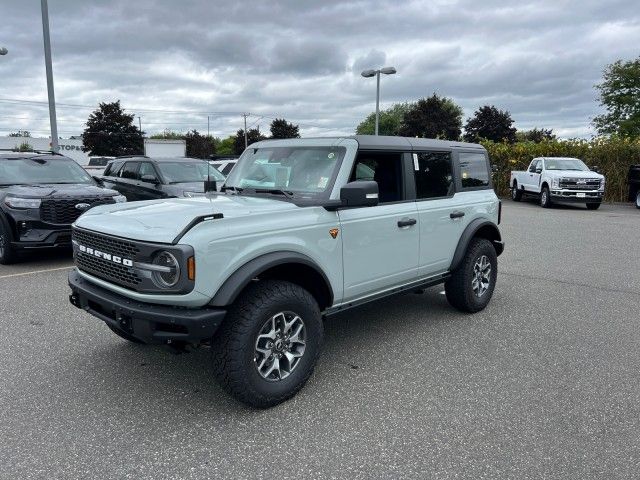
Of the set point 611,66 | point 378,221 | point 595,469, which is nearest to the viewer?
point 595,469

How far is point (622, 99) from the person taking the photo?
3734 centimetres

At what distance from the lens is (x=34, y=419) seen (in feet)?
10.2

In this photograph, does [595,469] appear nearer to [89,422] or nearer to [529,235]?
[89,422]

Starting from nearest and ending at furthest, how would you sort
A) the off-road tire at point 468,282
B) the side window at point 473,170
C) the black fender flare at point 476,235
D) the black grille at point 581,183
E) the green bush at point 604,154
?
the black fender flare at point 476,235 < the off-road tire at point 468,282 < the side window at point 473,170 < the black grille at point 581,183 < the green bush at point 604,154

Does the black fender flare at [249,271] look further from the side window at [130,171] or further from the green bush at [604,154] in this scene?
the green bush at [604,154]

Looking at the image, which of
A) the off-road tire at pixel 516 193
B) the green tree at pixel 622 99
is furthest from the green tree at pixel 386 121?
the off-road tire at pixel 516 193

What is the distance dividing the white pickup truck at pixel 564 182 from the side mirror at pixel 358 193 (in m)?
15.9

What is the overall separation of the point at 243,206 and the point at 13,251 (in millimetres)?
5601

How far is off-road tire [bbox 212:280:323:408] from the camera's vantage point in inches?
119

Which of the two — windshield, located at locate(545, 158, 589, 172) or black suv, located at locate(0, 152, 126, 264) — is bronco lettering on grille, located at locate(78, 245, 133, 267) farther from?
windshield, located at locate(545, 158, 589, 172)

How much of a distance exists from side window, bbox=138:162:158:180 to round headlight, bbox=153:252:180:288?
8293 mm

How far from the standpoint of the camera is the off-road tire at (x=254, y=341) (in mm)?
3027

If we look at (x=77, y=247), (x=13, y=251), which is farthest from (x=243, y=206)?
(x=13, y=251)

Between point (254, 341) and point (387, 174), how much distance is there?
2097mm
